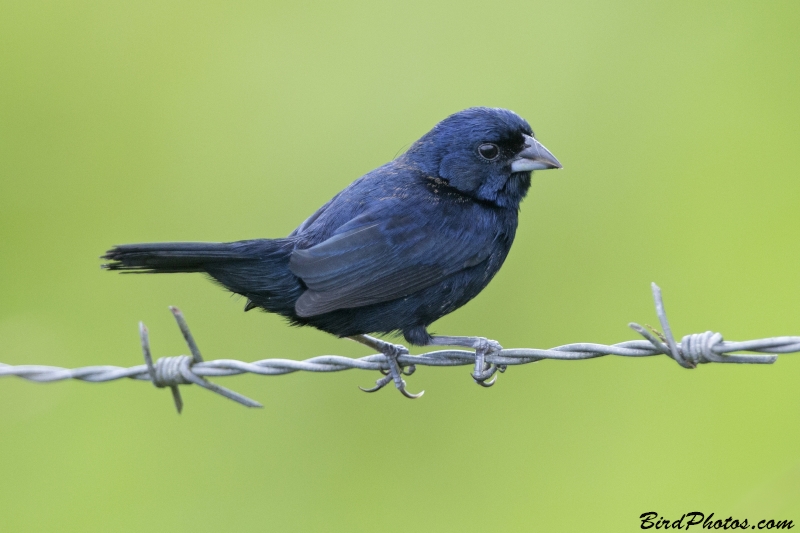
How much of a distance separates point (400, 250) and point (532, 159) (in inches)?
34.1

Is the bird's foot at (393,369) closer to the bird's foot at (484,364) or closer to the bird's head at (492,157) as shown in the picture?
the bird's foot at (484,364)

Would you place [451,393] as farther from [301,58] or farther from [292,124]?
[301,58]

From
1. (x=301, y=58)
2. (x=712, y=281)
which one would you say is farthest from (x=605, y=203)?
(x=301, y=58)

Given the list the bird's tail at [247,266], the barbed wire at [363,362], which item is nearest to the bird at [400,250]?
the bird's tail at [247,266]

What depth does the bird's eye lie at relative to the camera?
439 centimetres

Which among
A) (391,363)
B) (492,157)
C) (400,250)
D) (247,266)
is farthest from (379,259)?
(492,157)

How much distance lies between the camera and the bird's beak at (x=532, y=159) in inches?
172

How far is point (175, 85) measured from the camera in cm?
785

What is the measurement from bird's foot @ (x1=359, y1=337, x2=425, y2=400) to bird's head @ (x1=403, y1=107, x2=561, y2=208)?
0.83 meters

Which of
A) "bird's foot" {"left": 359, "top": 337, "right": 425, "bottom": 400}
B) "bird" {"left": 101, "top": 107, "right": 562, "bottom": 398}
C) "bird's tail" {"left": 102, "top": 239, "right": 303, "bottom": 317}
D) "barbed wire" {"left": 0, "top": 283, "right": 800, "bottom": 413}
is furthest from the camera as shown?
"bird's foot" {"left": 359, "top": 337, "right": 425, "bottom": 400}

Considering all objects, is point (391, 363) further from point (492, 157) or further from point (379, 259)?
point (492, 157)

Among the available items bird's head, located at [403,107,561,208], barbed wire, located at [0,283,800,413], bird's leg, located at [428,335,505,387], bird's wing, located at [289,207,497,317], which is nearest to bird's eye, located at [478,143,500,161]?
bird's head, located at [403,107,561,208]

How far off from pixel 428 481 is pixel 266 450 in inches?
45.2

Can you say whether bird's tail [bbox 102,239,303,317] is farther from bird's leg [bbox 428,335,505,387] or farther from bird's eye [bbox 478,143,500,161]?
bird's eye [bbox 478,143,500,161]
